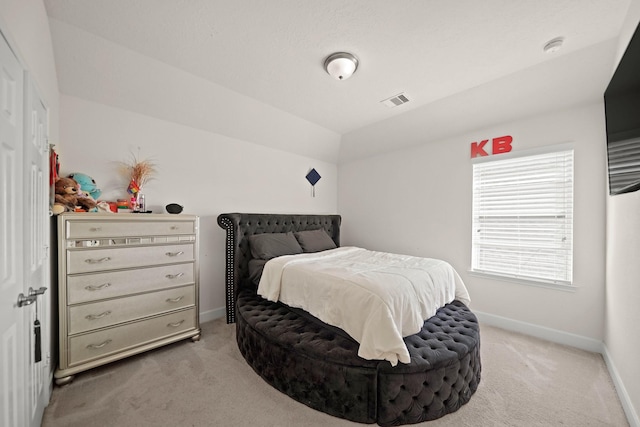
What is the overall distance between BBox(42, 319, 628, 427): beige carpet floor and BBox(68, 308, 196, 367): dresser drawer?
188 mm

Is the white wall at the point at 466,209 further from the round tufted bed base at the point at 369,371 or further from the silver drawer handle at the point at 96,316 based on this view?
the silver drawer handle at the point at 96,316

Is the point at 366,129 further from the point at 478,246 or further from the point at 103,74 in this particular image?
the point at 103,74

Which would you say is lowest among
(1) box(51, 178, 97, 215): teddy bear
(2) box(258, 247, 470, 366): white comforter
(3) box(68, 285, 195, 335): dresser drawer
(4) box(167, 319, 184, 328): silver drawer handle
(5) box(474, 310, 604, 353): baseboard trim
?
(5) box(474, 310, 604, 353): baseboard trim


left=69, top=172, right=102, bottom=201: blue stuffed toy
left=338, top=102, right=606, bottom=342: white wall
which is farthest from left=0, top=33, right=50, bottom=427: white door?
left=338, top=102, right=606, bottom=342: white wall

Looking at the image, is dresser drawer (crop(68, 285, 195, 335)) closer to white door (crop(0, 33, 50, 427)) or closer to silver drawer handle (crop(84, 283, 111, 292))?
silver drawer handle (crop(84, 283, 111, 292))

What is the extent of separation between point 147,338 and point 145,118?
237 cm

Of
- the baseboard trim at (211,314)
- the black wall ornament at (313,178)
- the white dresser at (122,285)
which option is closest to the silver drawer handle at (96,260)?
the white dresser at (122,285)

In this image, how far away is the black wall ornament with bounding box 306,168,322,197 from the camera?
439 cm

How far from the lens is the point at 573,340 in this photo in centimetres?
251

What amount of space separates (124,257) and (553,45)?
4161 mm

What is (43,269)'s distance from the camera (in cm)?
161

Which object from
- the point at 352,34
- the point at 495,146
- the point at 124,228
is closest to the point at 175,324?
the point at 124,228

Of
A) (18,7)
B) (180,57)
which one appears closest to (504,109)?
(180,57)

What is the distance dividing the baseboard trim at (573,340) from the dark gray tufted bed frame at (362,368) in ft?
2.88
